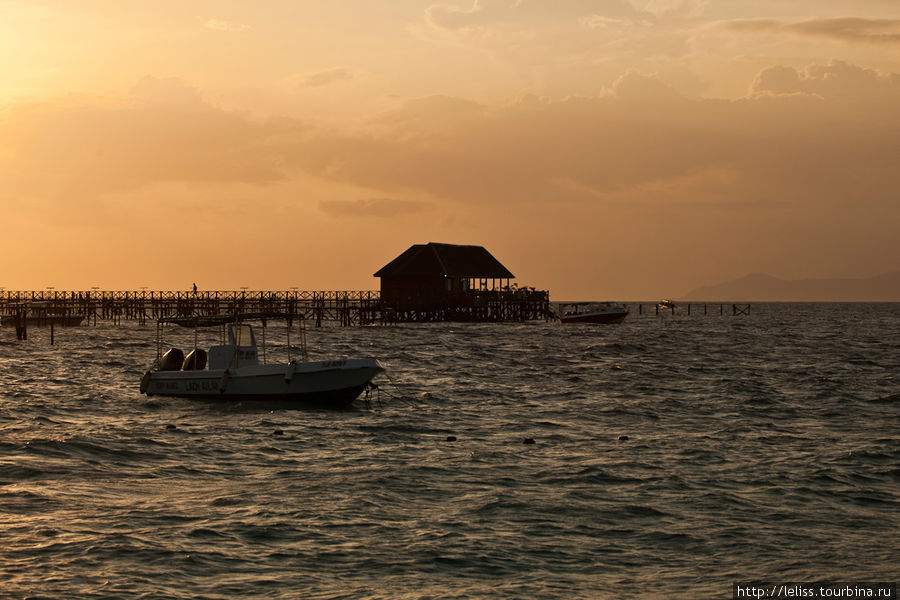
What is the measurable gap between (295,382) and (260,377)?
1.22 metres

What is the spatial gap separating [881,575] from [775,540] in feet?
6.49

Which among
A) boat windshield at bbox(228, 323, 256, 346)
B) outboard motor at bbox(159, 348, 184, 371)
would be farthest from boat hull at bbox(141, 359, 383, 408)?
outboard motor at bbox(159, 348, 184, 371)

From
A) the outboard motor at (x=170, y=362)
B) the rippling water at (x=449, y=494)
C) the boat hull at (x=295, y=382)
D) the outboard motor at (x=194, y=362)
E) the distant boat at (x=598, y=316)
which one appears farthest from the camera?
the distant boat at (x=598, y=316)

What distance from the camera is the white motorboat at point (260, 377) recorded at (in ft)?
95.2

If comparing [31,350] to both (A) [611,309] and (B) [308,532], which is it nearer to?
(B) [308,532]

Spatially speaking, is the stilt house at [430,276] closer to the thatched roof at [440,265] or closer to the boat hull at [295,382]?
the thatched roof at [440,265]

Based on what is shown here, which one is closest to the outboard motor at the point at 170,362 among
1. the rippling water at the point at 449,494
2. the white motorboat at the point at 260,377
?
the white motorboat at the point at 260,377

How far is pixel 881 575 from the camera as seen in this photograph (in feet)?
40.7

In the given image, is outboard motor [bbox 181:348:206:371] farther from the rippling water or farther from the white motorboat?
the rippling water

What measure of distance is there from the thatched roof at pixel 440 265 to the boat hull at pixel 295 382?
63.4 meters

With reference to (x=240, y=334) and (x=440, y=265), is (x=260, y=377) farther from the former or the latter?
(x=440, y=265)

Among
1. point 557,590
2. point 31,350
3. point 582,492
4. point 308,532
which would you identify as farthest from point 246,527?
point 31,350

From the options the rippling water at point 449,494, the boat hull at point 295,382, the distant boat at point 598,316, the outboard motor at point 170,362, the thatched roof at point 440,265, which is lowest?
the rippling water at point 449,494

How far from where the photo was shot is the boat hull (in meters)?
29.0
